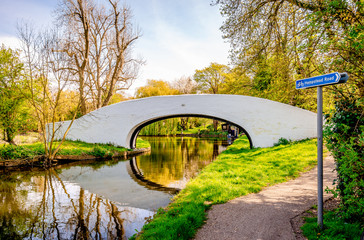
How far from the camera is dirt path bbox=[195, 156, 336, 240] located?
348 cm

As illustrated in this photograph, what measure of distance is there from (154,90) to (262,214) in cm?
3780

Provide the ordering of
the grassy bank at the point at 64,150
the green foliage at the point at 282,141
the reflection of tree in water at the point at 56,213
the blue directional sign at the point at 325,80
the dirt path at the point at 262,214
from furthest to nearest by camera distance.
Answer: the green foliage at the point at 282,141, the grassy bank at the point at 64,150, the reflection of tree in water at the point at 56,213, the dirt path at the point at 262,214, the blue directional sign at the point at 325,80

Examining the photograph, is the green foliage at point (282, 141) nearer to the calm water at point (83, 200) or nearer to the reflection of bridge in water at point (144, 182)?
the calm water at point (83, 200)

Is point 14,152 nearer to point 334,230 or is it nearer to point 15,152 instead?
point 15,152

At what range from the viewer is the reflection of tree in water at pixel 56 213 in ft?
15.3

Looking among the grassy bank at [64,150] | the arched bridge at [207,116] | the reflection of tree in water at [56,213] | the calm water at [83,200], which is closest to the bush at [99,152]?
the grassy bank at [64,150]

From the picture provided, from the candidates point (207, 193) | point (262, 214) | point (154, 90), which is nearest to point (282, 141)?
point (207, 193)

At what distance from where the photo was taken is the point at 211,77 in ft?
130

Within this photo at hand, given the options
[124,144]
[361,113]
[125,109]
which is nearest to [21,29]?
[125,109]

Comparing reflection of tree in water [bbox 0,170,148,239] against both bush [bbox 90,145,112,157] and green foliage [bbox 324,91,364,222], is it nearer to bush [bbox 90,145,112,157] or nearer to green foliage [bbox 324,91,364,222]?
green foliage [bbox 324,91,364,222]

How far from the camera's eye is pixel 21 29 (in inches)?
451

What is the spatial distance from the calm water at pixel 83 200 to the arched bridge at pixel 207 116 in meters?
5.03

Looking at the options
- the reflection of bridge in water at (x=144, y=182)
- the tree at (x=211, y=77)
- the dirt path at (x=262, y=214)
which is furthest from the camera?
the tree at (x=211, y=77)

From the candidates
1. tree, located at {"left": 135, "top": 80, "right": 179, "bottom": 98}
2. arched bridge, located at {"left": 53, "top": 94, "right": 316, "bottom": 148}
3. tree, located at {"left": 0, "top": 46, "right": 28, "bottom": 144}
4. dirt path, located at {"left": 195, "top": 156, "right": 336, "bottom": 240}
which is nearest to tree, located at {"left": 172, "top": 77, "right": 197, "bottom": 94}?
tree, located at {"left": 135, "top": 80, "right": 179, "bottom": 98}
